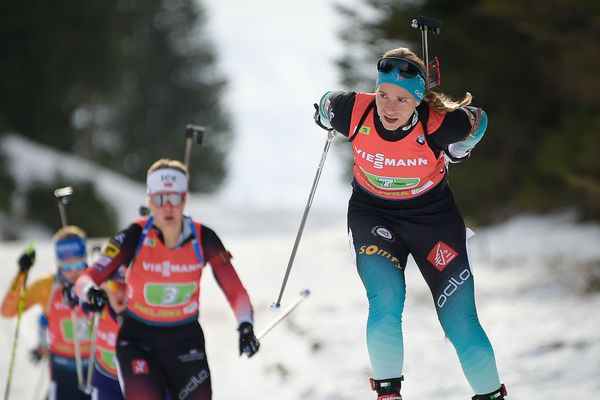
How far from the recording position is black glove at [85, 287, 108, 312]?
5.75 meters

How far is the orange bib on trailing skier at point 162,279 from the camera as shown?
5.98 meters

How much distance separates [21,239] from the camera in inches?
1083

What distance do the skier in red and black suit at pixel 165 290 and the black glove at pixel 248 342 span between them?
13mm

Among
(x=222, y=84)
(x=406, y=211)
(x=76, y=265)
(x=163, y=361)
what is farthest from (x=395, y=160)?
(x=222, y=84)

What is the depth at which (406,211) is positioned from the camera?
555cm

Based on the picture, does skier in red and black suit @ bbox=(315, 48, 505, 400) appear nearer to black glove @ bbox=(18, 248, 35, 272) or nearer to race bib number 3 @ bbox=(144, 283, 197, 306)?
race bib number 3 @ bbox=(144, 283, 197, 306)

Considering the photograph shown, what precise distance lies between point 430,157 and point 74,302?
3.45m

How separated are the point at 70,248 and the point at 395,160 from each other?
358 centimetres

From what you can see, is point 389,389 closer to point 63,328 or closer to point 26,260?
point 26,260

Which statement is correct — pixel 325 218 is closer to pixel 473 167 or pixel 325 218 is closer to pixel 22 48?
pixel 22 48

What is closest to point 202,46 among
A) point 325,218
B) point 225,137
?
point 225,137

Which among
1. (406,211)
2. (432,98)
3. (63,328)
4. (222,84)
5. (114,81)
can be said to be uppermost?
(222,84)

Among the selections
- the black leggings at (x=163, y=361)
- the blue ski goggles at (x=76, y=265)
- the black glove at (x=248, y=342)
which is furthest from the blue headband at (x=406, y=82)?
the blue ski goggles at (x=76, y=265)

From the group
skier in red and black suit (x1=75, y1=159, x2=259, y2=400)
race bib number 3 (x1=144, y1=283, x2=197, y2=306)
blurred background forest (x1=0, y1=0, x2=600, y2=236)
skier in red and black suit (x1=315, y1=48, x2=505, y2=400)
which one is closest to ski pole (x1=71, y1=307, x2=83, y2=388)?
skier in red and black suit (x1=75, y1=159, x2=259, y2=400)
